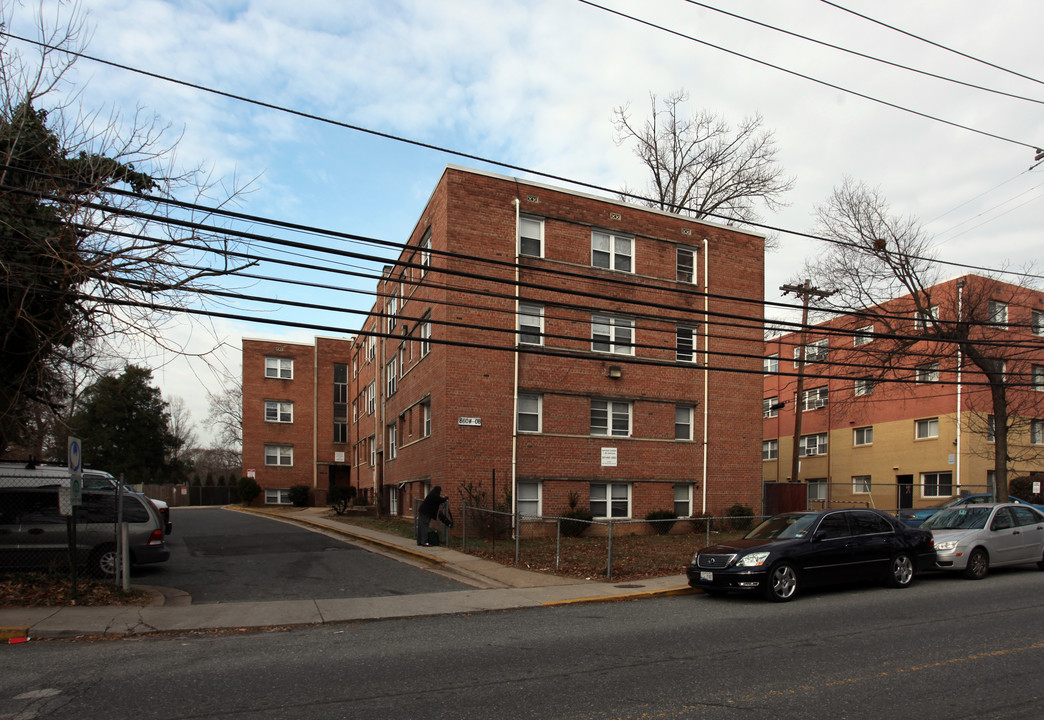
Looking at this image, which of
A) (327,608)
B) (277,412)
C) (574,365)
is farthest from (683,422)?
(277,412)

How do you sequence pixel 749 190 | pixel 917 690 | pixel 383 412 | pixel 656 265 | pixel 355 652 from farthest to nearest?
pixel 749 190
pixel 383 412
pixel 656 265
pixel 355 652
pixel 917 690

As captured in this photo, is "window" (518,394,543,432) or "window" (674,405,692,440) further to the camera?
"window" (674,405,692,440)

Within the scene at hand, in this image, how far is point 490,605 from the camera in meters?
11.6

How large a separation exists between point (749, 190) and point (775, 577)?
3146 cm

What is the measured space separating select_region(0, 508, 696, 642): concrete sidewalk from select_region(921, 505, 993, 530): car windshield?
576cm

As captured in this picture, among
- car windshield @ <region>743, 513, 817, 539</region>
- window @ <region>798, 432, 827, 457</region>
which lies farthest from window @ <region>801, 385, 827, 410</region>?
car windshield @ <region>743, 513, 817, 539</region>

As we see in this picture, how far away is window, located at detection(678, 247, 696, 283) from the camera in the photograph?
26438 millimetres

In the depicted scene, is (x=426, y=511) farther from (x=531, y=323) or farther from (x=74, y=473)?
(x=74, y=473)

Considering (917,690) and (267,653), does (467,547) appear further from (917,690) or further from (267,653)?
(917,690)

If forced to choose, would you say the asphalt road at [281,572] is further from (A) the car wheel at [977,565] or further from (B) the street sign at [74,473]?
(A) the car wheel at [977,565]

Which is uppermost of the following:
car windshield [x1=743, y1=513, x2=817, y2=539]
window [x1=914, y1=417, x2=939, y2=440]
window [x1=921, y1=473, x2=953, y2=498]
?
window [x1=914, y1=417, x2=939, y2=440]

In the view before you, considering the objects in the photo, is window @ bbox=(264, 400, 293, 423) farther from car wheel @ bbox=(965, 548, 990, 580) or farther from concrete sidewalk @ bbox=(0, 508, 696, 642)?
car wheel @ bbox=(965, 548, 990, 580)

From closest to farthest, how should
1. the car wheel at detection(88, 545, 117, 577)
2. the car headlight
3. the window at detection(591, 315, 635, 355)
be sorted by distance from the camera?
the car headlight → the car wheel at detection(88, 545, 117, 577) → the window at detection(591, 315, 635, 355)

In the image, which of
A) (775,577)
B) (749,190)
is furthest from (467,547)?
(749,190)
